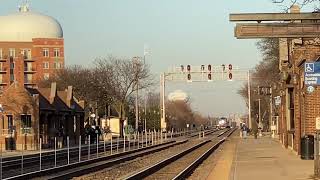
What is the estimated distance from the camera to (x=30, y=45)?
13900 cm

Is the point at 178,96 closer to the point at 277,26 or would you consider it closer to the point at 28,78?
the point at 28,78

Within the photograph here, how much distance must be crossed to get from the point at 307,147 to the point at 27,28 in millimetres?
120280

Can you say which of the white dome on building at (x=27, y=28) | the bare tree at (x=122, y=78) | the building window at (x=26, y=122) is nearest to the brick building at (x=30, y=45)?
the white dome on building at (x=27, y=28)

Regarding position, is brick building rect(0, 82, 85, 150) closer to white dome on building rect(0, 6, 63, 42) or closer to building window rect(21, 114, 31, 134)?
building window rect(21, 114, 31, 134)

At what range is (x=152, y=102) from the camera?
486 feet

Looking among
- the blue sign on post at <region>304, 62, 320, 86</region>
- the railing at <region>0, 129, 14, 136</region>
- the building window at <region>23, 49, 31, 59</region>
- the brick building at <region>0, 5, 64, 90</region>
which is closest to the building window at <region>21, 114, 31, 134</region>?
the railing at <region>0, 129, 14, 136</region>

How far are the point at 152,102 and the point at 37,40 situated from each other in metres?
29.9

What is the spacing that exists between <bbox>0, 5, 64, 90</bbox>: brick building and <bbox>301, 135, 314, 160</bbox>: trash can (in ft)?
341

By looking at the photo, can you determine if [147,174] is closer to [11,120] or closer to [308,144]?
[308,144]

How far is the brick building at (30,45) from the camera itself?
134625 mm

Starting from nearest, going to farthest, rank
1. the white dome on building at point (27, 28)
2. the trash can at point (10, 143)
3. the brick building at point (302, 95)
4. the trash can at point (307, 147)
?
the trash can at point (307, 147) → the brick building at point (302, 95) → the trash can at point (10, 143) → the white dome on building at point (27, 28)

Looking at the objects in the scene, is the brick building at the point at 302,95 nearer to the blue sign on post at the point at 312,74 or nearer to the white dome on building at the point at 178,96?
the blue sign on post at the point at 312,74

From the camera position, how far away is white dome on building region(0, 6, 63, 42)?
14225 cm

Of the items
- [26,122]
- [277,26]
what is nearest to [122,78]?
[26,122]
